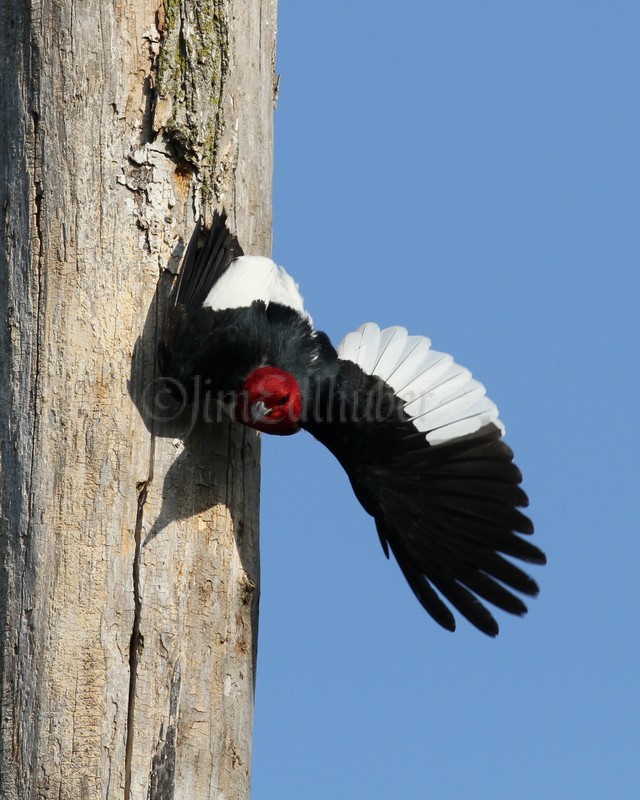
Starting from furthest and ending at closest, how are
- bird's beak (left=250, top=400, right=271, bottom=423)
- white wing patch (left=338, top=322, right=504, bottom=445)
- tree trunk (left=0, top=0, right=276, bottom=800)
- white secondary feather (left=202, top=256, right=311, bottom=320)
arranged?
white wing patch (left=338, top=322, right=504, bottom=445) → white secondary feather (left=202, top=256, right=311, bottom=320) → bird's beak (left=250, top=400, right=271, bottom=423) → tree trunk (left=0, top=0, right=276, bottom=800)

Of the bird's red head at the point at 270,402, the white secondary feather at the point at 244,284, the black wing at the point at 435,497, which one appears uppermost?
the white secondary feather at the point at 244,284

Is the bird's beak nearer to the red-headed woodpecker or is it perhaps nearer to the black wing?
the red-headed woodpecker

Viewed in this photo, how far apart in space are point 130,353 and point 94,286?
25 cm

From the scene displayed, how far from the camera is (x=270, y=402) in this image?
4.04 meters

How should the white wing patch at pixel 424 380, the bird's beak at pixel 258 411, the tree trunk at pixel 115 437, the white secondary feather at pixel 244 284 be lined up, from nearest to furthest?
the tree trunk at pixel 115 437 < the bird's beak at pixel 258 411 < the white secondary feather at pixel 244 284 < the white wing patch at pixel 424 380

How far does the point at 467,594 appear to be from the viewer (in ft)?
13.0

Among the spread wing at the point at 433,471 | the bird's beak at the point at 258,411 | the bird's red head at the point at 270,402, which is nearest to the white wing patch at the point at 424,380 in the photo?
the spread wing at the point at 433,471

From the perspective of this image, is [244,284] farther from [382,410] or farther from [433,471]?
[433,471]

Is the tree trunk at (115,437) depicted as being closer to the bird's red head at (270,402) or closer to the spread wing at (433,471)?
the bird's red head at (270,402)

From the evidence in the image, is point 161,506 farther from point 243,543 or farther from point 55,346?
point 55,346

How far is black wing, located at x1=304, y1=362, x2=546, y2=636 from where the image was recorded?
12.9ft

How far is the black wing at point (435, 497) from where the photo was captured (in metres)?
3.95

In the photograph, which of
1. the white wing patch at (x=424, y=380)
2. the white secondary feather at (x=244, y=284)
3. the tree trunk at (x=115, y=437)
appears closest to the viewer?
the tree trunk at (x=115, y=437)

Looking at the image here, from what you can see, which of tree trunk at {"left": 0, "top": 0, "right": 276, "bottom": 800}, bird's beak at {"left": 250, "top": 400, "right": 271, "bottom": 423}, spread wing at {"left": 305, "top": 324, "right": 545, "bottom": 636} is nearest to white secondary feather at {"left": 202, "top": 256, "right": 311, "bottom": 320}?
tree trunk at {"left": 0, "top": 0, "right": 276, "bottom": 800}
